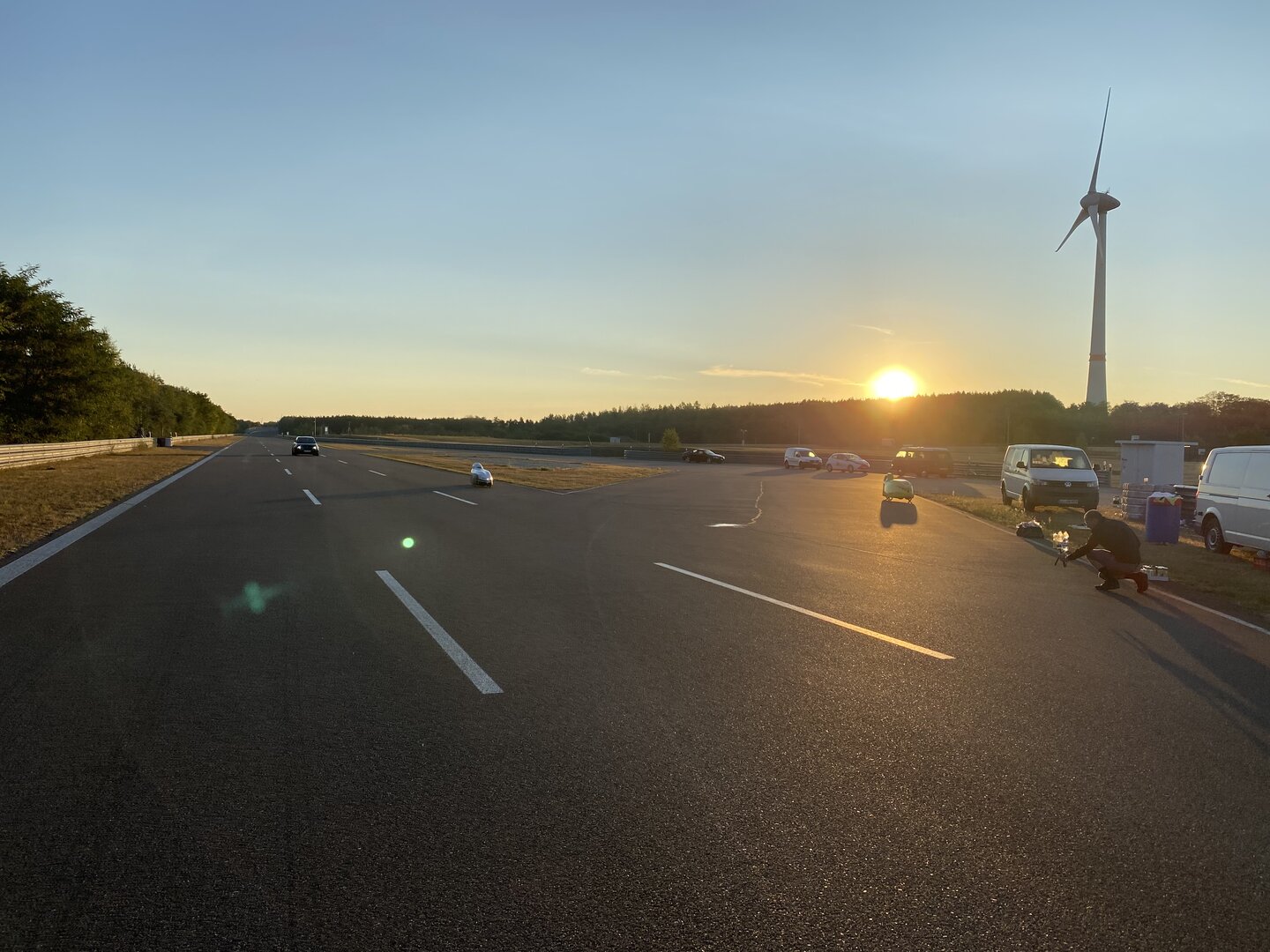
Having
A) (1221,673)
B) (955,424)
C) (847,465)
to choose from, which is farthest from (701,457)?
(955,424)

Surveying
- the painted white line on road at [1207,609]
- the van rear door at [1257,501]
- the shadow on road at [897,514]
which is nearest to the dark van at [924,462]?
the shadow on road at [897,514]

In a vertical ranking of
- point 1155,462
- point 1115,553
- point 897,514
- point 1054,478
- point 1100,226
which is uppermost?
point 1100,226

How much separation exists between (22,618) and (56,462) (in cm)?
3615

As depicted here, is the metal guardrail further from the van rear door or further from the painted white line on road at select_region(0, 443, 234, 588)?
the van rear door

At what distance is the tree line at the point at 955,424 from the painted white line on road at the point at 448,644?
57734 mm

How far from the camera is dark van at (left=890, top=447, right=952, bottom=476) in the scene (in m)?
47.5

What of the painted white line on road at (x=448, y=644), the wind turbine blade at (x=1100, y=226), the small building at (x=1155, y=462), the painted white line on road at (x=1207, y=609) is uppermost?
the wind turbine blade at (x=1100, y=226)

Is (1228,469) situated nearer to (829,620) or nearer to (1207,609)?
(1207,609)

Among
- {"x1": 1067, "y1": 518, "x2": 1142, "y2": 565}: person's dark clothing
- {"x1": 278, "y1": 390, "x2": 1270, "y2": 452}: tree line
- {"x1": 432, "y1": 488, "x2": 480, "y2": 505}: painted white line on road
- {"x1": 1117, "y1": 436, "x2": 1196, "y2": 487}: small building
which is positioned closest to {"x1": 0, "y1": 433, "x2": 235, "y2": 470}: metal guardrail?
{"x1": 432, "y1": 488, "x2": 480, "y2": 505}: painted white line on road

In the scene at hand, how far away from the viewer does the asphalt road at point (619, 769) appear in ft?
9.84

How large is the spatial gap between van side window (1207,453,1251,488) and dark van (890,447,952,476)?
106 ft

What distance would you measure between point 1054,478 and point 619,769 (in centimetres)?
2171

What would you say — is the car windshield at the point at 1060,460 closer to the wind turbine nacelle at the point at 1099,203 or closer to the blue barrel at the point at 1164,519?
the blue barrel at the point at 1164,519

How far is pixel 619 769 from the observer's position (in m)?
4.25
